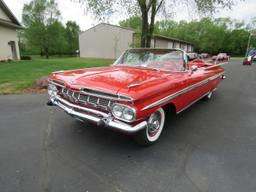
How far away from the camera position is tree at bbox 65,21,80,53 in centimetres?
5662

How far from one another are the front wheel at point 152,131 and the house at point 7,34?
18023 mm

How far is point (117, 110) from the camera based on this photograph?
213 centimetres

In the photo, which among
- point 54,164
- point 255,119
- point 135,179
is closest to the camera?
point 135,179

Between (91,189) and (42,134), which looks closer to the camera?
(91,189)

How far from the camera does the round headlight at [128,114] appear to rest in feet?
6.70

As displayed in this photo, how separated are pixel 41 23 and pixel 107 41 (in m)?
17.0

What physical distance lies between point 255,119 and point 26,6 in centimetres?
4167

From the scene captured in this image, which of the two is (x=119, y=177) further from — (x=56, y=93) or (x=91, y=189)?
(x=56, y=93)

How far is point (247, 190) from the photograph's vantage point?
6.24ft

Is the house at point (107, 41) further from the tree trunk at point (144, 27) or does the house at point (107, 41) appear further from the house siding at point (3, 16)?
the tree trunk at point (144, 27)

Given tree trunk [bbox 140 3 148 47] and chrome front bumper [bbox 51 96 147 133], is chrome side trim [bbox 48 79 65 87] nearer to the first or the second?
chrome front bumper [bbox 51 96 147 133]

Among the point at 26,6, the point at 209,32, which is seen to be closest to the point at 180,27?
the point at 209,32

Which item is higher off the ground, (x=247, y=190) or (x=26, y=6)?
(x=26, y=6)

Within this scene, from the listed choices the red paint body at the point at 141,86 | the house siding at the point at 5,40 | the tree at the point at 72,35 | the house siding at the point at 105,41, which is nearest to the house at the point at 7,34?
the house siding at the point at 5,40
